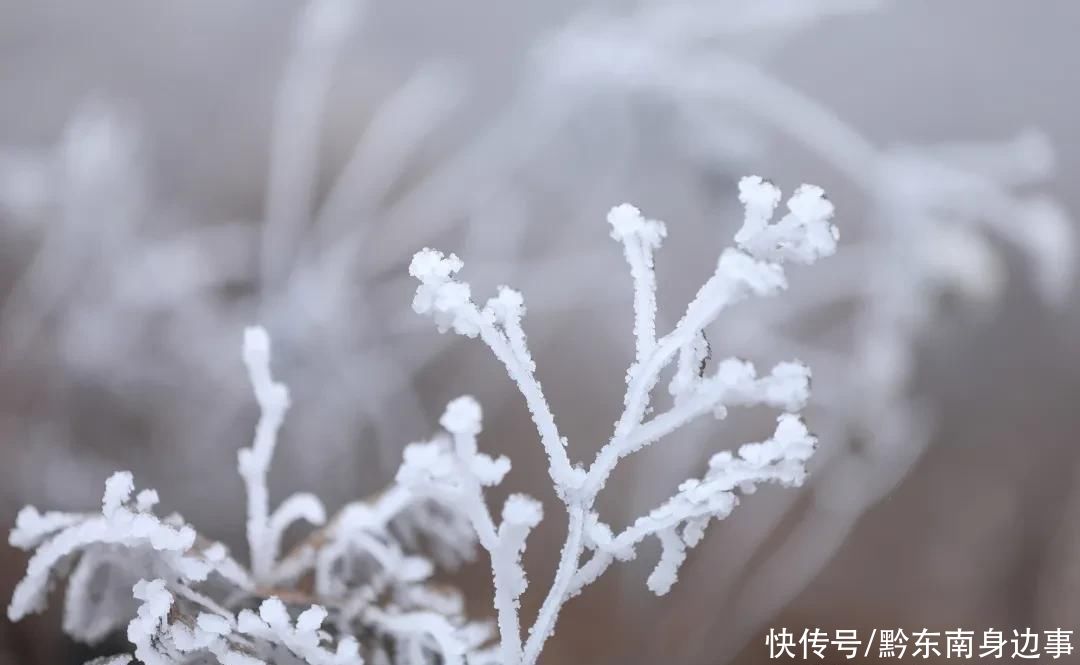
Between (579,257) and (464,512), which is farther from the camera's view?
(579,257)

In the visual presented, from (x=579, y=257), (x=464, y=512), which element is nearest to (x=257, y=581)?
(x=464, y=512)

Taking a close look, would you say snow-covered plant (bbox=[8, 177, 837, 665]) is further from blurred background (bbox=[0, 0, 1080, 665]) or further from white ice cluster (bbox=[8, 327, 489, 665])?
blurred background (bbox=[0, 0, 1080, 665])

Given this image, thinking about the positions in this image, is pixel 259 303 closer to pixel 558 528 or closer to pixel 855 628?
pixel 558 528

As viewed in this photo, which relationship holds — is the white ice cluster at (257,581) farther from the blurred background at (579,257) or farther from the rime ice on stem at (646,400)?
the blurred background at (579,257)

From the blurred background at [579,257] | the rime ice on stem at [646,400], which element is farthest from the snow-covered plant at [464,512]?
the blurred background at [579,257]

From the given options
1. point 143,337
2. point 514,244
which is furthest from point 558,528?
point 143,337

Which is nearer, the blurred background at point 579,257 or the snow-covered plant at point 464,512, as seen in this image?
the snow-covered plant at point 464,512

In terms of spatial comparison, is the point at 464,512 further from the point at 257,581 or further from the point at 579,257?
the point at 579,257
